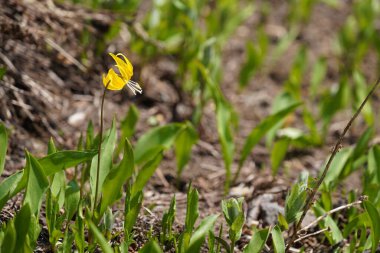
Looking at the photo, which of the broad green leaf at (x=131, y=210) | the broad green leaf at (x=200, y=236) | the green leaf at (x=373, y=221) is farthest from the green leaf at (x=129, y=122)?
the green leaf at (x=373, y=221)

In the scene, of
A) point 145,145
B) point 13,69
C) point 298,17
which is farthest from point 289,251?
point 298,17

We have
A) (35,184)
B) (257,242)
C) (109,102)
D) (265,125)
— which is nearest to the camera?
(35,184)

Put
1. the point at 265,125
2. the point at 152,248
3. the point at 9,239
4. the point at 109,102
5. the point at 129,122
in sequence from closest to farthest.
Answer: the point at 9,239, the point at 152,248, the point at 129,122, the point at 265,125, the point at 109,102

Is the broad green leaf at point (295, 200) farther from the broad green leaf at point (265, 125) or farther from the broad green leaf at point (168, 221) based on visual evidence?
the broad green leaf at point (265, 125)

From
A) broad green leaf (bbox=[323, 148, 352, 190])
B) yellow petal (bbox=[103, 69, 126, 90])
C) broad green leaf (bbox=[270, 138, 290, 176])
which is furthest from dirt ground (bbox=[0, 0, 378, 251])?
yellow petal (bbox=[103, 69, 126, 90])

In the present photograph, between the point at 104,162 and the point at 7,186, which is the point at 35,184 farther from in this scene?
the point at 104,162

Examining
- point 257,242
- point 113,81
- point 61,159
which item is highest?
point 113,81

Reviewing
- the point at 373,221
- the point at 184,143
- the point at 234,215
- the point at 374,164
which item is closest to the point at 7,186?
the point at 234,215
